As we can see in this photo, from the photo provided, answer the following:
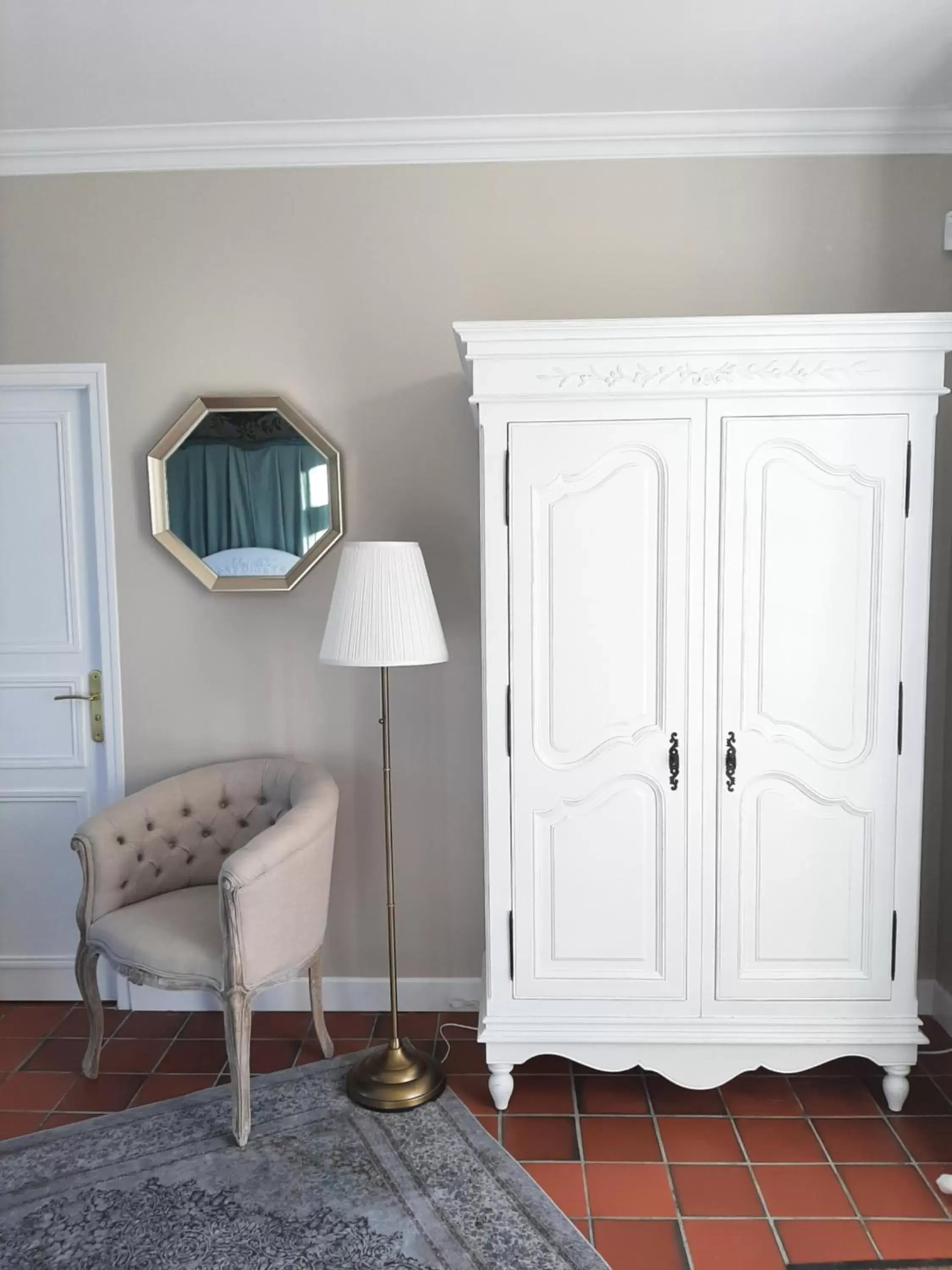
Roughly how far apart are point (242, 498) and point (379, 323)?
27.3 inches

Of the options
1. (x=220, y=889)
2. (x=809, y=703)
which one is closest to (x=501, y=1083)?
(x=220, y=889)

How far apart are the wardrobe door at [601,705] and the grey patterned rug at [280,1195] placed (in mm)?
472

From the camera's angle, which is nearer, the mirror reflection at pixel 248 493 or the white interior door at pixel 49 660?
the mirror reflection at pixel 248 493

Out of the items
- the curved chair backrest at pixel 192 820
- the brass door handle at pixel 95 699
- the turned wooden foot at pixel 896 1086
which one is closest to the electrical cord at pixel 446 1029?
the curved chair backrest at pixel 192 820

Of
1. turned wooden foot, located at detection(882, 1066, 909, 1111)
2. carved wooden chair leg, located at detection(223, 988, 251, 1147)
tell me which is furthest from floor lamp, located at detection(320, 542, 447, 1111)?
turned wooden foot, located at detection(882, 1066, 909, 1111)

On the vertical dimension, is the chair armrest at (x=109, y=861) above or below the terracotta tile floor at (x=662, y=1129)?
above

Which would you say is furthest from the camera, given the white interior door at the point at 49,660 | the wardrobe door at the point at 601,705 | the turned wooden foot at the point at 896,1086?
the white interior door at the point at 49,660

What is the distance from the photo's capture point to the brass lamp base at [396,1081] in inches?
99.3

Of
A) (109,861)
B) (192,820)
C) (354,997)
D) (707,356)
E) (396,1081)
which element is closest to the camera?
(707,356)

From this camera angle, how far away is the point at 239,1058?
2365 mm

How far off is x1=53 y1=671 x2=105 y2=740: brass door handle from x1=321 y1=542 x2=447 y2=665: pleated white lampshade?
107 cm

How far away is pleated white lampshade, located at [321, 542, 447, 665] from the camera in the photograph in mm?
2406

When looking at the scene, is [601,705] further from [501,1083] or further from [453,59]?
[453,59]

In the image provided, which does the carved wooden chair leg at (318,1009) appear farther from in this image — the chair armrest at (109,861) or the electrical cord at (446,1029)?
the chair armrest at (109,861)
